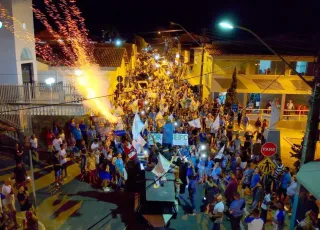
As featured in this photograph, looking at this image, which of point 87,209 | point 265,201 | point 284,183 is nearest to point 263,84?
point 284,183

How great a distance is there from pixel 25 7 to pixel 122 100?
28.4ft

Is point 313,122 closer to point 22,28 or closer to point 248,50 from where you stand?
point 22,28

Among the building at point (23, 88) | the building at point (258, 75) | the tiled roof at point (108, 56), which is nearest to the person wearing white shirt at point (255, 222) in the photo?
the building at point (23, 88)

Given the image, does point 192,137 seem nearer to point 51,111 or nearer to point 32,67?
point 51,111

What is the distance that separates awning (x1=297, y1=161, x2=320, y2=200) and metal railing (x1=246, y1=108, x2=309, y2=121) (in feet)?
47.8

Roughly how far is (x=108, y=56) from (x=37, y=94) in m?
11.0

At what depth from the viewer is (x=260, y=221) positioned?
777 centimetres

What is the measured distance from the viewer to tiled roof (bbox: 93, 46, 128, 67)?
25.8m

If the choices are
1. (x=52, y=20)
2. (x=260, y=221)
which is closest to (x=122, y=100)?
(x=260, y=221)

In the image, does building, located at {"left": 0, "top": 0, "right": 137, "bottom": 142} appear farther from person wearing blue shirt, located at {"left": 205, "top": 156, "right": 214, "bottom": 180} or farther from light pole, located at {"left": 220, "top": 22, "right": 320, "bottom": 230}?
light pole, located at {"left": 220, "top": 22, "right": 320, "bottom": 230}

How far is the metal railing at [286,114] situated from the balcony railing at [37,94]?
13546 mm

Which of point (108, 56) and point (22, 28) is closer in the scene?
point (22, 28)

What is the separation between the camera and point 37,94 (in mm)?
16828

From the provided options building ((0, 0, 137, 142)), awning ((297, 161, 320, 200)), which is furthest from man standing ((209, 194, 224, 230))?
building ((0, 0, 137, 142))
